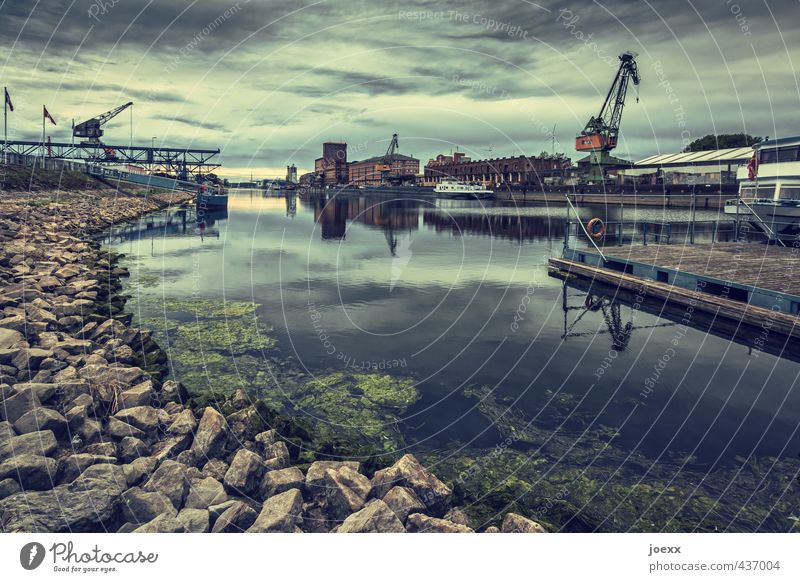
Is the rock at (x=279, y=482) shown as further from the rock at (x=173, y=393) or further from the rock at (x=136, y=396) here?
the rock at (x=173, y=393)

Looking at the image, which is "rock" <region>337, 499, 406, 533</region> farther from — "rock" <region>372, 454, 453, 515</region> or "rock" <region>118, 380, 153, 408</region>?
"rock" <region>118, 380, 153, 408</region>

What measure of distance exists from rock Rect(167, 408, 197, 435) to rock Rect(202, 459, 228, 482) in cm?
98

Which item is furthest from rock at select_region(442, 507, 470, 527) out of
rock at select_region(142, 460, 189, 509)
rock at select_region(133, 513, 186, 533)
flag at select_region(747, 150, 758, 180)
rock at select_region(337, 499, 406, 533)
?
flag at select_region(747, 150, 758, 180)

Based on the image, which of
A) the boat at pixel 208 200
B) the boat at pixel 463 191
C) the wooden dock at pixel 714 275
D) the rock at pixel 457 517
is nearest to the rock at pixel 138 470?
the rock at pixel 457 517

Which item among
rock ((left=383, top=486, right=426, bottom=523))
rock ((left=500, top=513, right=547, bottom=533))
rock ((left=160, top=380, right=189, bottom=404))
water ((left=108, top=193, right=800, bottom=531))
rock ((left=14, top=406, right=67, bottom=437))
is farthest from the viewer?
rock ((left=160, top=380, right=189, bottom=404))

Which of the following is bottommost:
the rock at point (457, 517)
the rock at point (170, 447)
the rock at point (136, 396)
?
the rock at point (457, 517)

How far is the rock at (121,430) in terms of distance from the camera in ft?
30.7

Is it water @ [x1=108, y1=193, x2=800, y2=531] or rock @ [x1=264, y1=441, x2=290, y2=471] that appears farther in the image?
water @ [x1=108, y1=193, x2=800, y2=531]

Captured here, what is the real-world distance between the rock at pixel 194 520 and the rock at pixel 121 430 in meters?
2.67

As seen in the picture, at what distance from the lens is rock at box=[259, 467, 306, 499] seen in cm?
827

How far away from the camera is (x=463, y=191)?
484ft

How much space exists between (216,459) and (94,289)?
50.2ft

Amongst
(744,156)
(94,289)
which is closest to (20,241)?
(94,289)
